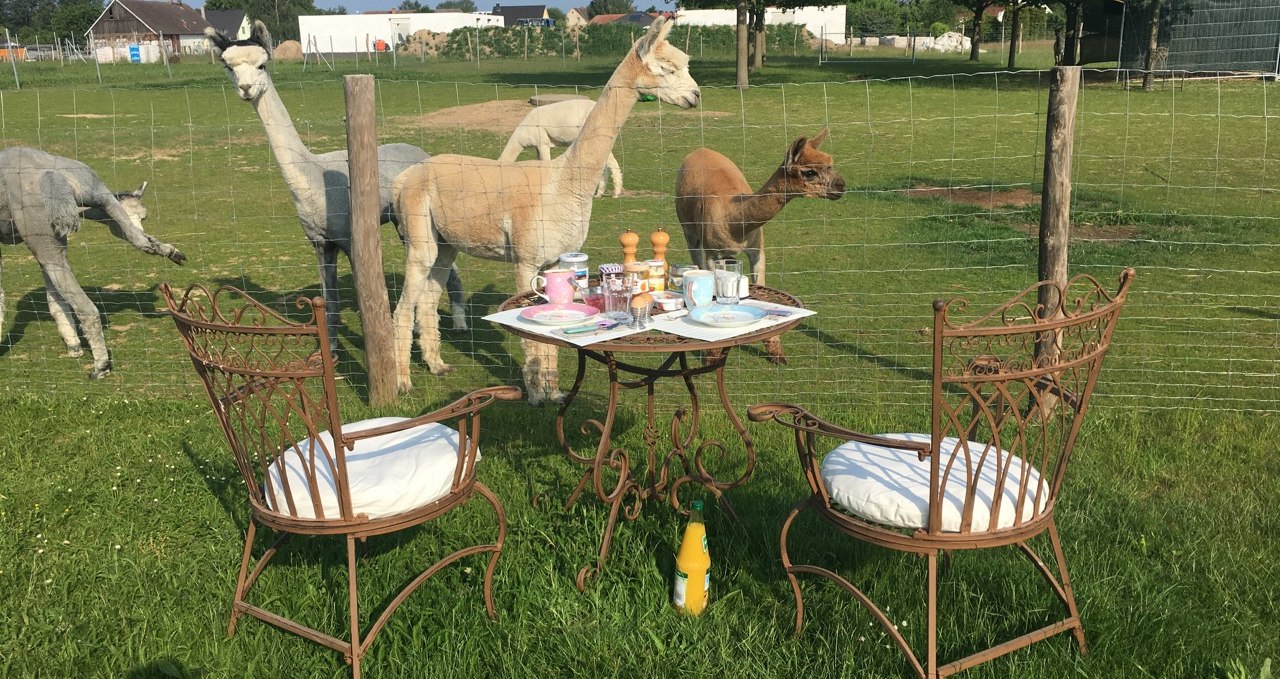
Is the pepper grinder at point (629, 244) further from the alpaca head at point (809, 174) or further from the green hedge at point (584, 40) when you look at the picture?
the green hedge at point (584, 40)

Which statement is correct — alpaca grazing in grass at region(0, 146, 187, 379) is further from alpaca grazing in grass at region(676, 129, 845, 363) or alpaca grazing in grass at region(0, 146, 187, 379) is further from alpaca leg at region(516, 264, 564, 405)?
alpaca grazing in grass at region(676, 129, 845, 363)

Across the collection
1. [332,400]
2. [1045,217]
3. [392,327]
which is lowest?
[392,327]

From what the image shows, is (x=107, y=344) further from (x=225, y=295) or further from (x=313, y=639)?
(x=313, y=639)

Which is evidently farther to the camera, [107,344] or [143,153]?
[143,153]

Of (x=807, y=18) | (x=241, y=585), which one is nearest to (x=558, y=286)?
(x=241, y=585)

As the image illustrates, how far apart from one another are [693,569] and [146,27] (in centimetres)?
8264

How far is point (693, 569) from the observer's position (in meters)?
3.35

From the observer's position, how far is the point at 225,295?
8.72 m

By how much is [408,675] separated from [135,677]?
2.98ft

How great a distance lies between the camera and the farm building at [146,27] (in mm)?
66369

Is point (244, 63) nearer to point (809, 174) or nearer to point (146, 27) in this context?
point (809, 174)

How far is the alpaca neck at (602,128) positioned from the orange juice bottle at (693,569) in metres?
2.58

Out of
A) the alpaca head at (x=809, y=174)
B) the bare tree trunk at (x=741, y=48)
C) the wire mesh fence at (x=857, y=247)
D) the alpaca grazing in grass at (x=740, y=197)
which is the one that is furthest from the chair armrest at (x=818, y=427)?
the bare tree trunk at (x=741, y=48)

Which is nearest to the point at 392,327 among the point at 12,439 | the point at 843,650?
the point at 12,439
